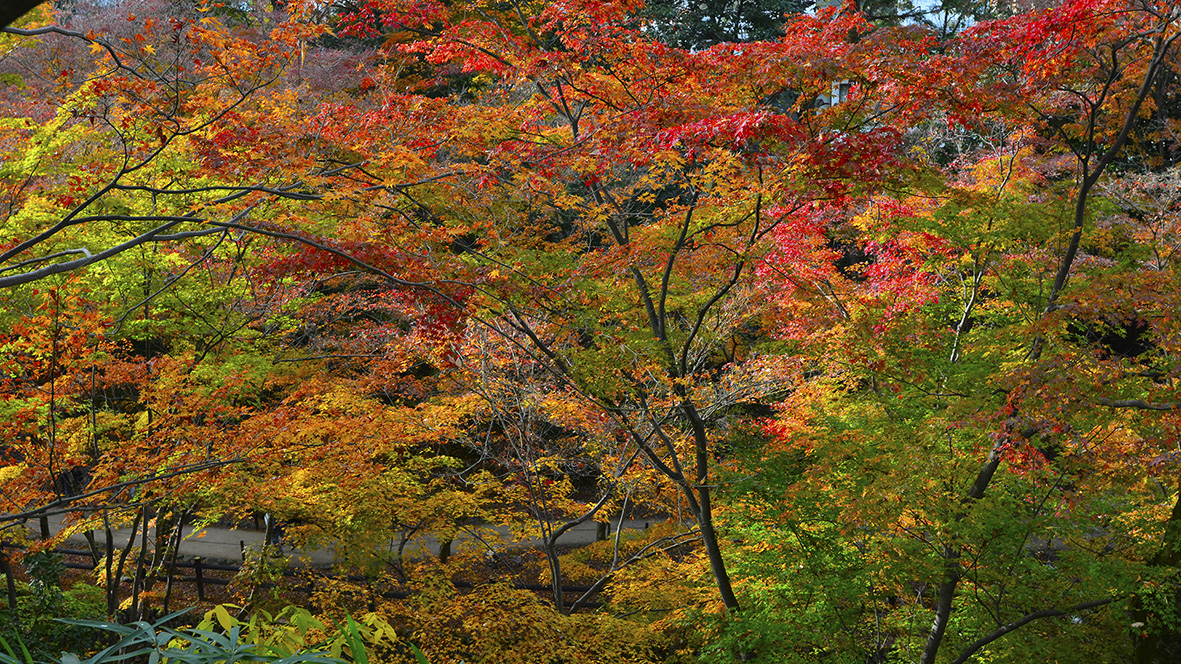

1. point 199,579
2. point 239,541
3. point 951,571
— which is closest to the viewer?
point 951,571

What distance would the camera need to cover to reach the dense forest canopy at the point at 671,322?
6480 millimetres

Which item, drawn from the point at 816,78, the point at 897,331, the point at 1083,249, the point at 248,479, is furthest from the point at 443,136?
the point at 1083,249

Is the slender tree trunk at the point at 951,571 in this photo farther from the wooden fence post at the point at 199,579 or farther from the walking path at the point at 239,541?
the wooden fence post at the point at 199,579

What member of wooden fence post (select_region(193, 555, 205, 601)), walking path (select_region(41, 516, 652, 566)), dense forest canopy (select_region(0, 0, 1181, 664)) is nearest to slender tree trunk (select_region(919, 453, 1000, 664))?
dense forest canopy (select_region(0, 0, 1181, 664))

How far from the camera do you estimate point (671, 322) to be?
32.7 ft

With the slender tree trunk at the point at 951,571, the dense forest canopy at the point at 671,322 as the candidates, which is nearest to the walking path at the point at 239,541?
the dense forest canopy at the point at 671,322

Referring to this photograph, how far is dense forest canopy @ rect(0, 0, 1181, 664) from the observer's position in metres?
6.48

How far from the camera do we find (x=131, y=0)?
817 inches

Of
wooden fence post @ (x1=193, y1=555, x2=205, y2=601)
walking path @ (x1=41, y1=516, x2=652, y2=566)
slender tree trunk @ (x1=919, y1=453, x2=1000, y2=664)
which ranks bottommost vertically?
walking path @ (x1=41, y1=516, x2=652, y2=566)

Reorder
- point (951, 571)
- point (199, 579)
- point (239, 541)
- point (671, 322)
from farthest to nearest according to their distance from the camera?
point (239, 541), point (199, 579), point (671, 322), point (951, 571)

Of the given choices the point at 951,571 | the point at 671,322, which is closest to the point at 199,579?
the point at 671,322

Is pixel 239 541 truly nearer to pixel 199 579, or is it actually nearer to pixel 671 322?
pixel 199 579

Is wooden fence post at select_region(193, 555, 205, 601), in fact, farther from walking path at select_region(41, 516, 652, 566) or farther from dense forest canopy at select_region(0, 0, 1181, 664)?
dense forest canopy at select_region(0, 0, 1181, 664)

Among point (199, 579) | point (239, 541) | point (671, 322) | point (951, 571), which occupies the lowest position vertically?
point (239, 541)
